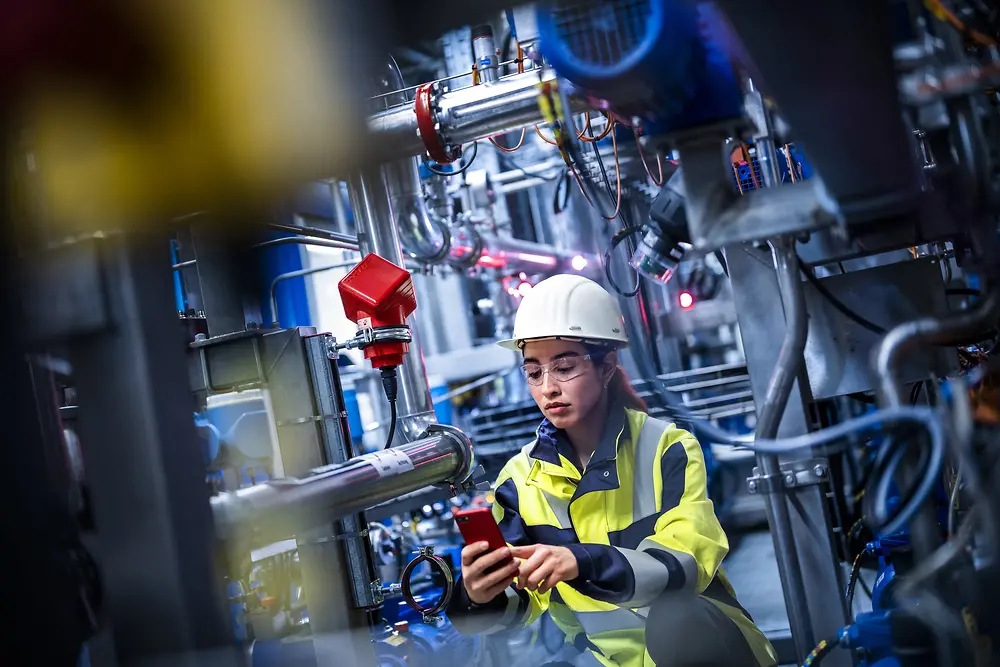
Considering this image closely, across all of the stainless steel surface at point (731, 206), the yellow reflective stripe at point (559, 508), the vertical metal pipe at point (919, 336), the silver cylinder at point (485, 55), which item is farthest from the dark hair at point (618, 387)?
the vertical metal pipe at point (919, 336)

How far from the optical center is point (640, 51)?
1.17 m

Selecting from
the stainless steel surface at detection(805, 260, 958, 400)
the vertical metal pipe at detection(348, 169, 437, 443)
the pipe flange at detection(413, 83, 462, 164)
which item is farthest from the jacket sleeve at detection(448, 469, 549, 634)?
the pipe flange at detection(413, 83, 462, 164)

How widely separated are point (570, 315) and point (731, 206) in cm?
117

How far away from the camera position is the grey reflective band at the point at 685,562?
2.13 m

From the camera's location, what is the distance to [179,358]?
4.47ft

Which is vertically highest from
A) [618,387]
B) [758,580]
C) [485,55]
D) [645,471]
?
[485,55]

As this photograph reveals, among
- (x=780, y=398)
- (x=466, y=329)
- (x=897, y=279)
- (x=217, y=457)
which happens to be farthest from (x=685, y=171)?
(x=466, y=329)

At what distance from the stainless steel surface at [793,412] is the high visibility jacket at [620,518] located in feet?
0.87

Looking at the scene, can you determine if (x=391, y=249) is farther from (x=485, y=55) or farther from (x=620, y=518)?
(x=620, y=518)

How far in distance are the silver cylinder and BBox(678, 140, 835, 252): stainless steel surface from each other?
164 cm

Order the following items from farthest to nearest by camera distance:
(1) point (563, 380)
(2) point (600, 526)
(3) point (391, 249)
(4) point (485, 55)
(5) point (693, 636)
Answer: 1. (4) point (485, 55)
2. (3) point (391, 249)
3. (1) point (563, 380)
4. (2) point (600, 526)
5. (5) point (693, 636)

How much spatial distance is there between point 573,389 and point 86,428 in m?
1.42

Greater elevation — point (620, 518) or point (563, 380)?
point (563, 380)

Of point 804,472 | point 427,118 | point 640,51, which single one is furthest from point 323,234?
point 640,51
